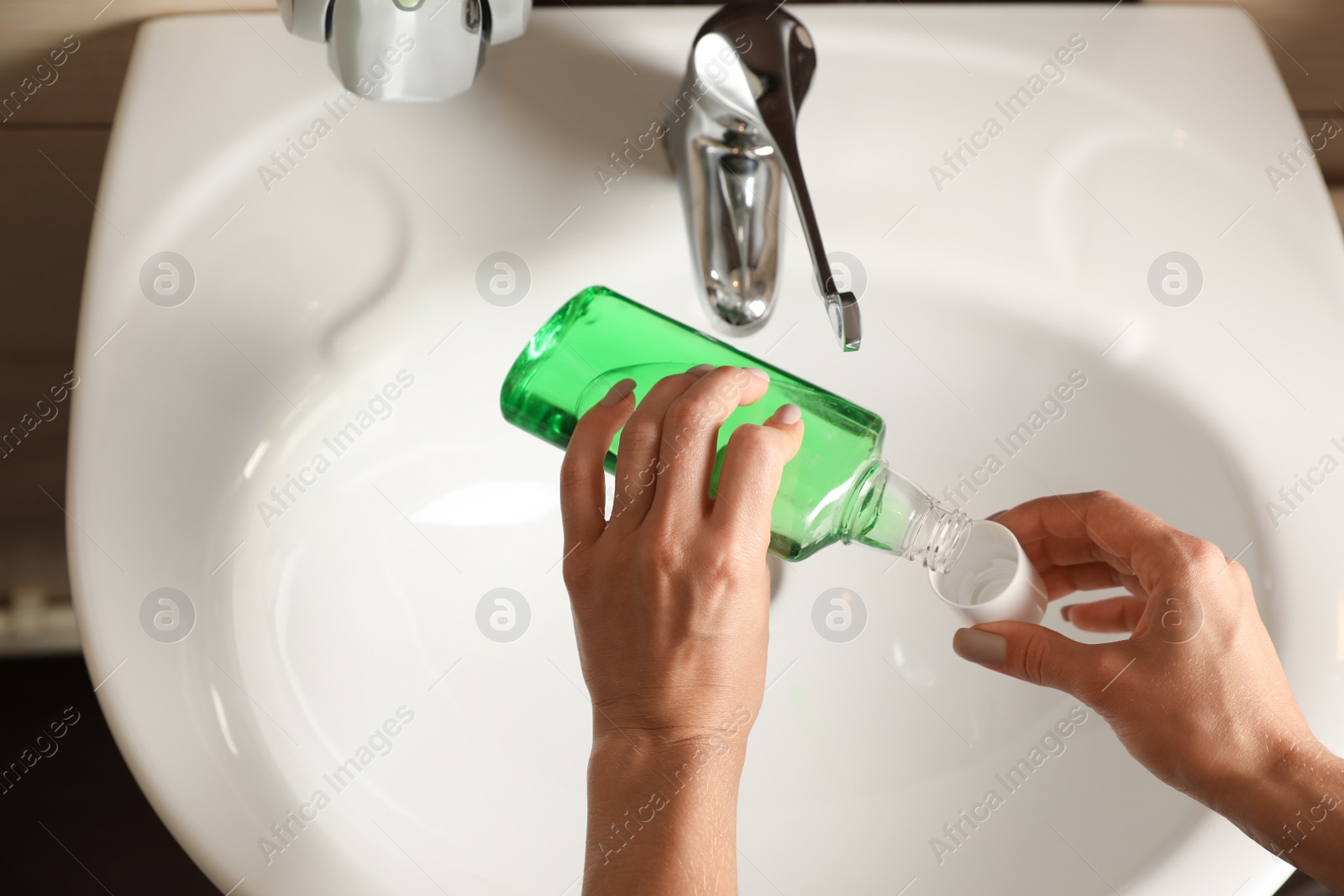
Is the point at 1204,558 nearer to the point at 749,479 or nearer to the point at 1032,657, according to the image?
the point at 1032,657

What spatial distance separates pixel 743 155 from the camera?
0.44 metres

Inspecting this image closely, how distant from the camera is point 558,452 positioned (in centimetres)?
51

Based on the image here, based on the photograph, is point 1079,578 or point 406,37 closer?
point 406,37

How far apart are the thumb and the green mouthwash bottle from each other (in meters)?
0.03

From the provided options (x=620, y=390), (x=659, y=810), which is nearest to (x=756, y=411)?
(x=620, y=390)

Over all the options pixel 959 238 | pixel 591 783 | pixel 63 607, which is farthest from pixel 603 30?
pixel 63 607

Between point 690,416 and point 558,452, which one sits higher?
point 690,416

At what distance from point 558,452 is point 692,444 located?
0.17 meters

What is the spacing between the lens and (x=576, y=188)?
1.59 ft

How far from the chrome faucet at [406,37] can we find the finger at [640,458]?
16 centimetres

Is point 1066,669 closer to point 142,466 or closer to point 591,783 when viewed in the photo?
point 591,783

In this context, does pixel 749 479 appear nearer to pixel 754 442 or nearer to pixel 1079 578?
pixel 754 442

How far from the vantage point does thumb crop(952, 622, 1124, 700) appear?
396mm

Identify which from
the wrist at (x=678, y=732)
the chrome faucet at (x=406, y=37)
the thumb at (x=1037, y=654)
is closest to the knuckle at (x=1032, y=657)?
the thumb at (x=1037, y=654)
